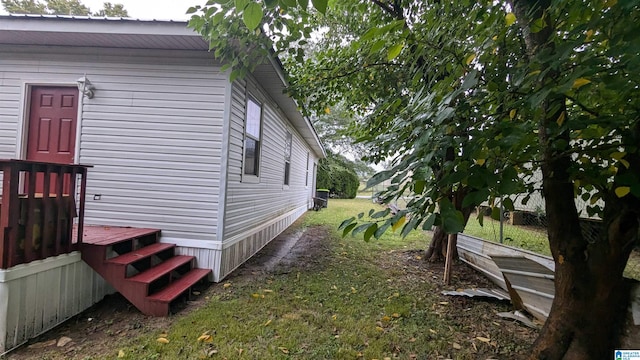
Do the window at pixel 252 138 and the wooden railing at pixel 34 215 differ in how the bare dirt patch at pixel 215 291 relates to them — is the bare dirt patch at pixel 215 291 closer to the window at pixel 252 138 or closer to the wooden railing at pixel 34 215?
the wooden railing at pixel 34 215

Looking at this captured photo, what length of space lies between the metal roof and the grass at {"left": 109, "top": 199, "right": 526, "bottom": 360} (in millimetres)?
3357

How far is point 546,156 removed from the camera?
78.0 inches

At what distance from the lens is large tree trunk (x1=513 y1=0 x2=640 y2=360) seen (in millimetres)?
2074

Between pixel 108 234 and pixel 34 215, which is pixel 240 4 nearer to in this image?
pixel 34 215

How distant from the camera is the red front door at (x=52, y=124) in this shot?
14.4 feet

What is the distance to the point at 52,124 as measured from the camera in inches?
174

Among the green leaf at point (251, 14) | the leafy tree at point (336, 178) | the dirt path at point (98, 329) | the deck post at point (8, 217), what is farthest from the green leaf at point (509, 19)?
the leafy tree at point (336, 178)

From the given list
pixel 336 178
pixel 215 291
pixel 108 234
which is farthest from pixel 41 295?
pixel 336 178

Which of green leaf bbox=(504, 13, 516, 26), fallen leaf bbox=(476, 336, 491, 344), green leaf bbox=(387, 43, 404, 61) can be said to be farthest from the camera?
fallen leaf bbox=(476, 336, 491, 344)

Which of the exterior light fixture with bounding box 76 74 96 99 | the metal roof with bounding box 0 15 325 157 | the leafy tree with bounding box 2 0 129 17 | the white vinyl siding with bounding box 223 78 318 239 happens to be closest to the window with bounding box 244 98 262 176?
the white vinyl siding with bounding box 223 78 318 239

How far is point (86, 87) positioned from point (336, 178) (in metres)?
21.8

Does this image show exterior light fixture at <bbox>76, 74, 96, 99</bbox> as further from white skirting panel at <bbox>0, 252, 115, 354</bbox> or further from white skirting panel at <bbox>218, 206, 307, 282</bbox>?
white skirting panel at <bbox>218, 206, 307, 282</bbox>

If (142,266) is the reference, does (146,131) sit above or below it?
above

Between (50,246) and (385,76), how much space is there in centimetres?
537
